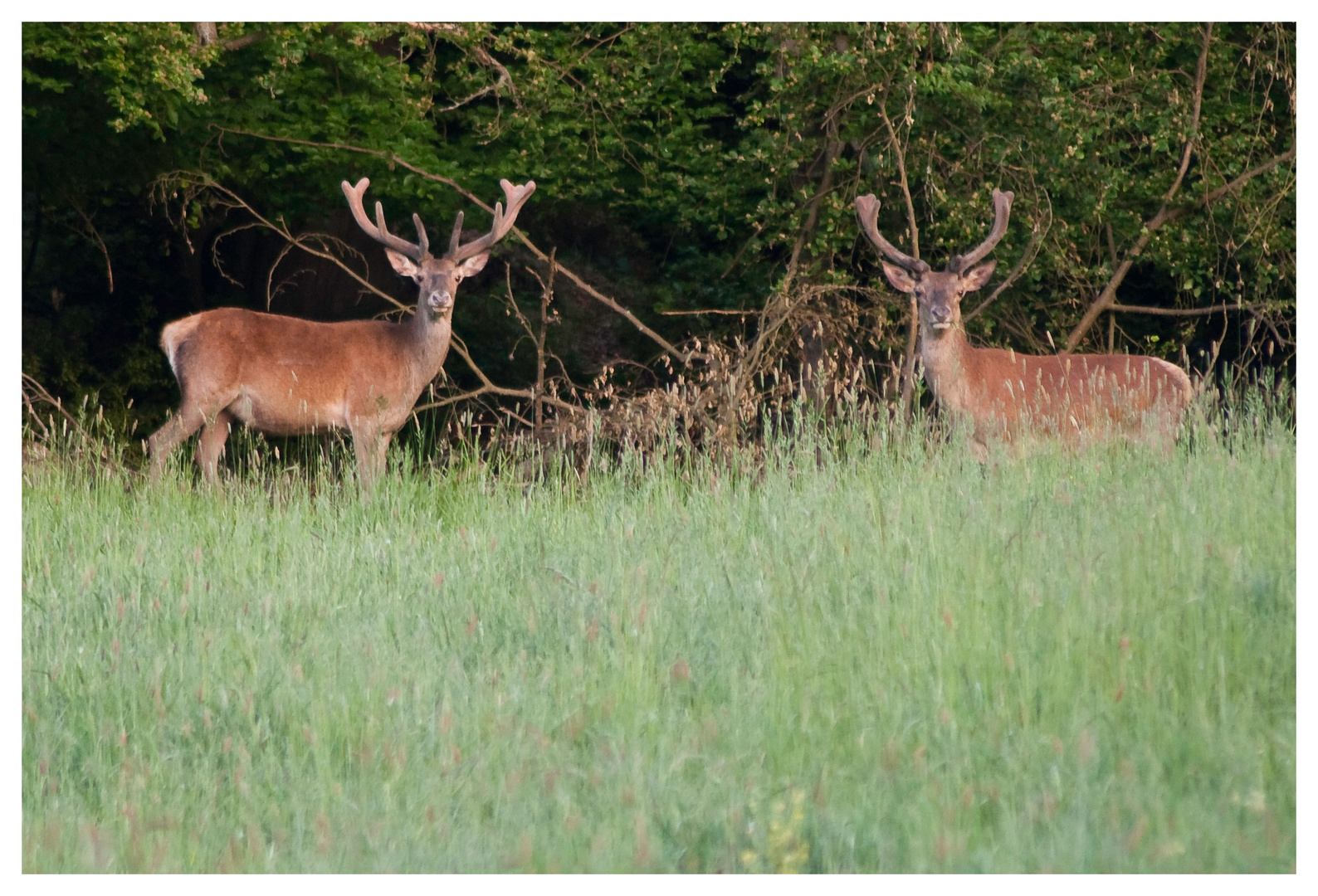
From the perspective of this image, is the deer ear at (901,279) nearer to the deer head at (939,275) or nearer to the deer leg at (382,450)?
the deer head at (939,275)

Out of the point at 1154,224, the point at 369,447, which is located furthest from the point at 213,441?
the point at 1154,224

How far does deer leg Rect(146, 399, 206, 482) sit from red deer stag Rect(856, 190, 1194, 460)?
13.0 feet

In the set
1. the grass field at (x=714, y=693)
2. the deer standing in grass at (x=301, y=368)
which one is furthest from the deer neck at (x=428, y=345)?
the grass field at (x=714, y=693)

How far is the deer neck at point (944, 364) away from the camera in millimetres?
7793

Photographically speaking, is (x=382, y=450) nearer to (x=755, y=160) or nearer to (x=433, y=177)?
(x=433, y=177)

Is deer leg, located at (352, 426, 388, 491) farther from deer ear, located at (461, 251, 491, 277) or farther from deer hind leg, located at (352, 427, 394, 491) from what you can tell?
deer ear, located at (461, 251, 491, 277)

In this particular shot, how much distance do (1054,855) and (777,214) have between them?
624cm

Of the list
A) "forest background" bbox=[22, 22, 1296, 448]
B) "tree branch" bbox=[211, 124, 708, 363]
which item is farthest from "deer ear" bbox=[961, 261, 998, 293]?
"tree branch" bbox=[211, 124, 708, 363]

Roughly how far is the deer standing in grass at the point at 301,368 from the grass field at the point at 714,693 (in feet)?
9.39

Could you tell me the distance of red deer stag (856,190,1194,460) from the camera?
745 cm

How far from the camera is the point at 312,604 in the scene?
4816 mm

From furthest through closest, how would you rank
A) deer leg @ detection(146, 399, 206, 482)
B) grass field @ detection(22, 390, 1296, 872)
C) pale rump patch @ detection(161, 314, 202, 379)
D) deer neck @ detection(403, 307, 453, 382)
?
1. deer neck @ detection(403, 307, 453, 382)
2. pale rump patch @ detection(161, 314, 202, 379)
3. deer leg @ detection(146, 399, 206, 482)
4. grass field @ detection(22, 390, 1296, 872)
